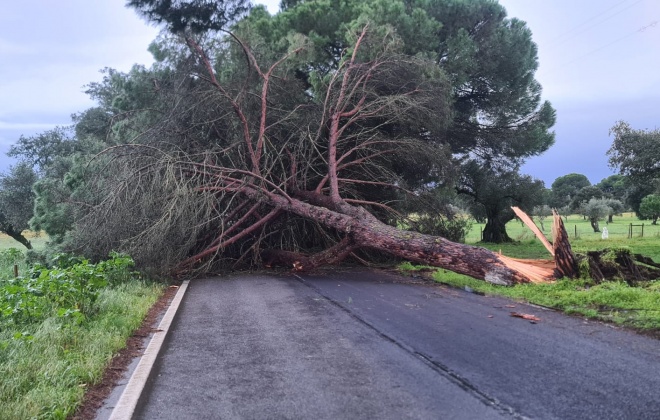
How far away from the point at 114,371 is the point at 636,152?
19.3 metres

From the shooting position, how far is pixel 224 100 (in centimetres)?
1284

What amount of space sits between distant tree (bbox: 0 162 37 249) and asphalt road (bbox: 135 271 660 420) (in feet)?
73.5

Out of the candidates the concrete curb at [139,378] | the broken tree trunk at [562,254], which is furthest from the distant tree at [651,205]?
the concrete curb at [139,378]

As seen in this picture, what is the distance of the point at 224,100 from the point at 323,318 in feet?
26.7

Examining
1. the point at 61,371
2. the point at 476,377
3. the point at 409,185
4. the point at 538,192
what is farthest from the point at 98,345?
the point at 538,192

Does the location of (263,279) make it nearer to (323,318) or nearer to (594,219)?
(323,318)

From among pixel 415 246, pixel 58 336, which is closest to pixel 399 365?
pixel 58 336

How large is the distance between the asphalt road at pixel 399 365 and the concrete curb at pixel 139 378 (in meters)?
0.08

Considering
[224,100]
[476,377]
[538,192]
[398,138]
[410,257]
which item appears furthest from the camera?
[538,192]

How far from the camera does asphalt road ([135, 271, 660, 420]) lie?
11.0 feet

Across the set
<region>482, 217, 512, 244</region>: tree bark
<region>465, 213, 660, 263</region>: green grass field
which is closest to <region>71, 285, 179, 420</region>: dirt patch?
<region>465, 213, 660, 263</region>: green grass field

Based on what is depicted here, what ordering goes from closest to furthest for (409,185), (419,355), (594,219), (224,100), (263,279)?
(419,355), (263,279), (224,100), (409,185), (594,219)

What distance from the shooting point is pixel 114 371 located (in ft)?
14.1

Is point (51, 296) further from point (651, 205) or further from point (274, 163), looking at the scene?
point (651, 205)
